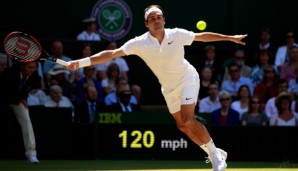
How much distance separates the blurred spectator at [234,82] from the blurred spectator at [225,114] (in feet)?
2.78

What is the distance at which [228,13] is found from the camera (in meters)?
17.4

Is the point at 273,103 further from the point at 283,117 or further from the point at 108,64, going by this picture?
the point at 108,64

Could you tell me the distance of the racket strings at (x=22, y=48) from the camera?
9.73 meters

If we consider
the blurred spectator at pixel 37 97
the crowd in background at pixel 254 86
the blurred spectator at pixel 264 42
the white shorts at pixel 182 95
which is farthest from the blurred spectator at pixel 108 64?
the white shorts at pixel 182 95

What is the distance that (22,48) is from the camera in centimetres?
981

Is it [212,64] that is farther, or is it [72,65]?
[212,64]

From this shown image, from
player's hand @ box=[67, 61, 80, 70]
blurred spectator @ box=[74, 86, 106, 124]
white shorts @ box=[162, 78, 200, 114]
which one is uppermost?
player's hand @ box=[67, 61, 80, 70]

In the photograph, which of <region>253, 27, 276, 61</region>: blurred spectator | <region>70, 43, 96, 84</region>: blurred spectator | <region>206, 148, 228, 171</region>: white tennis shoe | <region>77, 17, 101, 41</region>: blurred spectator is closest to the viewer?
<region>206, 148, 228, 171</region>: white tennis shoe

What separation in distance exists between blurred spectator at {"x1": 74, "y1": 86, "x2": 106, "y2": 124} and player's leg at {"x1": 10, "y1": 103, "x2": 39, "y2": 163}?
113cm

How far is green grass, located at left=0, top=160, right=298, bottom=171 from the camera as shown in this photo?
11.4 meters

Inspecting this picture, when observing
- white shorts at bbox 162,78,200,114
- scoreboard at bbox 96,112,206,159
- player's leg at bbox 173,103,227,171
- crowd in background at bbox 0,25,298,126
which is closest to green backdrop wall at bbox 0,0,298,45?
crowd in background at bbox 0,25,298,126

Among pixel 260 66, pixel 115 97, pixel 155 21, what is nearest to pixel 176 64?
pixel 155 21

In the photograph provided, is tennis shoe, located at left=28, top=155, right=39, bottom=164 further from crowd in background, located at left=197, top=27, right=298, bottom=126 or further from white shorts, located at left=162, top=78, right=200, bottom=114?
white shorts, located at left=162, top=78, right=200, bottom=114

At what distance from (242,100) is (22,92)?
3642 mm
